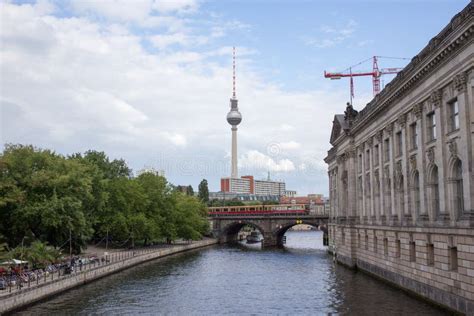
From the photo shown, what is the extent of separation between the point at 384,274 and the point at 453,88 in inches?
922

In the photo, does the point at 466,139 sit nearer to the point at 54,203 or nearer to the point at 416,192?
the point at 416,192

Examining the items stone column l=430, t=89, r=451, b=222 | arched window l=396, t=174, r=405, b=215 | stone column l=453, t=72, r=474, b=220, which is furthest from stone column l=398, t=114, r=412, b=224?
stone column l=453, t=72, r=474, b=220

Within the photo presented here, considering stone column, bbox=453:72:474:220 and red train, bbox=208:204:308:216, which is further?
red train, bbox=208:204:308:216

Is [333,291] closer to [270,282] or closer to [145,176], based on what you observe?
[270,282]

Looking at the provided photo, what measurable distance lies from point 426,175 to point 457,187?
5178 mm

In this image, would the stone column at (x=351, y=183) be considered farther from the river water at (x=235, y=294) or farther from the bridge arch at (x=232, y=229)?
the bridge arch at (x=232, y=229)

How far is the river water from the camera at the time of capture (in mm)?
40531

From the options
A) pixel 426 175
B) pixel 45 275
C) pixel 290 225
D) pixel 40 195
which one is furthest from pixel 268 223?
pixel 426 175

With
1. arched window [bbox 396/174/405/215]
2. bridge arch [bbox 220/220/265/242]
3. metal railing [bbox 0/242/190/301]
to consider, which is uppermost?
arched window [bbox 396/174/405/215]

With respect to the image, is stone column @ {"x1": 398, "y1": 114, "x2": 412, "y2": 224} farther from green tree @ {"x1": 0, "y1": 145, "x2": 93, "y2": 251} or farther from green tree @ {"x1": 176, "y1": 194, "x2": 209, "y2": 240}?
green tree @ {"x1": 176, "y1": 194, "x2": 209, "y2": 240}

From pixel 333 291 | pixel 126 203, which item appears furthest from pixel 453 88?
pixel 126 203

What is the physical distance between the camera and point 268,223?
133250 mm

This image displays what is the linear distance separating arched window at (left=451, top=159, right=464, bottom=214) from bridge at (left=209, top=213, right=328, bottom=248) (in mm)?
90293

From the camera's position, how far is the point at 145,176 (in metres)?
107
